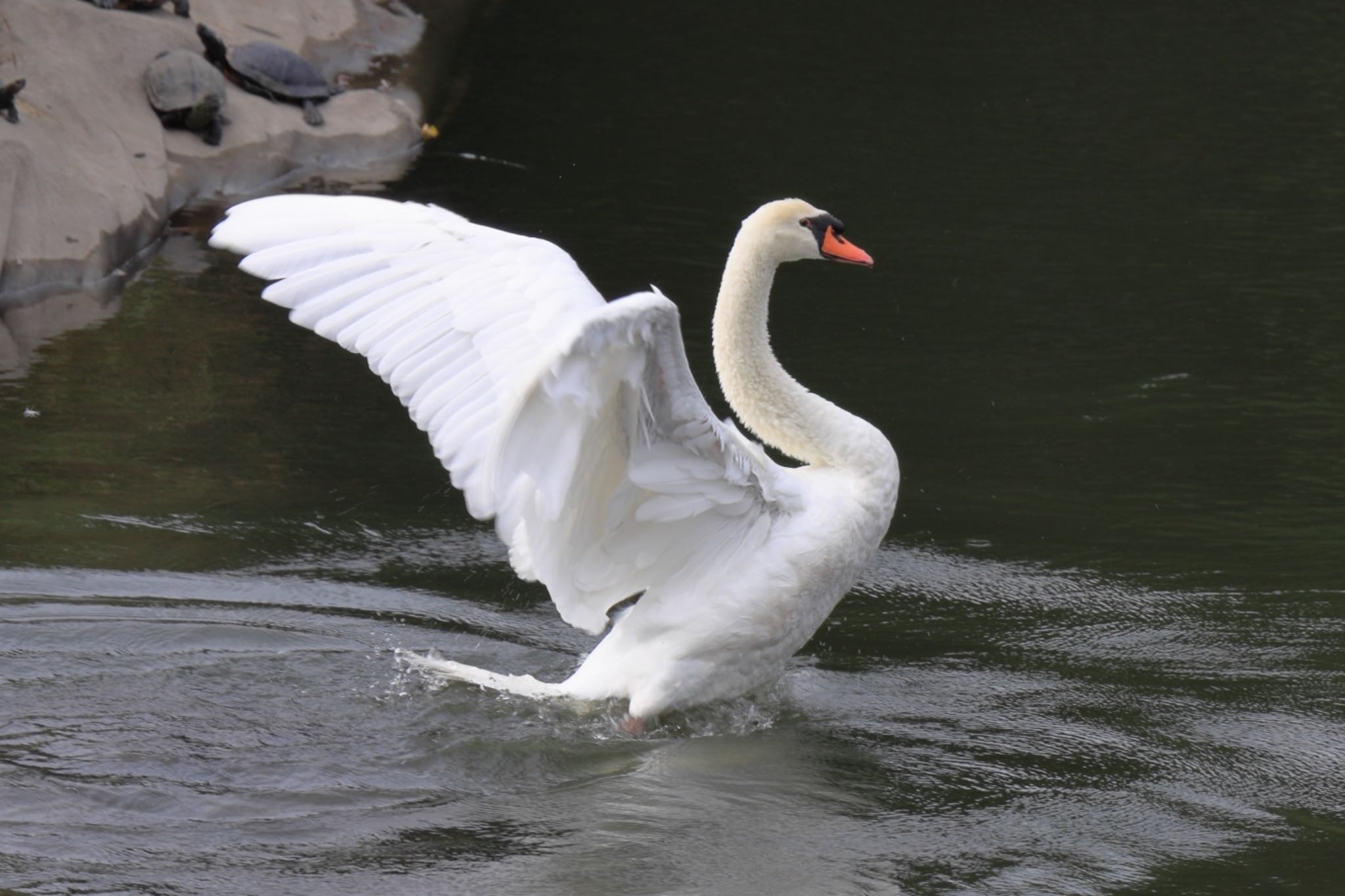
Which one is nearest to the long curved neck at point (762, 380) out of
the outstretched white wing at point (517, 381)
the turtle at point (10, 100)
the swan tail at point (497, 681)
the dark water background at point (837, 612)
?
the outstretched white wing at point (517, 381)

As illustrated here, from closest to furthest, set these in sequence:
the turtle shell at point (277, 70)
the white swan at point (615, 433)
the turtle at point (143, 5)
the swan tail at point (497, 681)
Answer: the white swan at point (615, 433), the swan tail at point (497, 681), the turtle at point (143, 5), the turtle shell at point (277, 70)

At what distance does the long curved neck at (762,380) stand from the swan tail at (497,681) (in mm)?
1025

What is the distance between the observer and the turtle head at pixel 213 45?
12141 millimetres

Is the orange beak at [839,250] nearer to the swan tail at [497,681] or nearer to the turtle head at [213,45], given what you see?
the swan tail at [497,681]

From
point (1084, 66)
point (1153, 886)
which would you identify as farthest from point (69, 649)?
point (1084, 66)

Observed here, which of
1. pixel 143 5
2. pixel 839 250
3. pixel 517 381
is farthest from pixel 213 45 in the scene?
pixel 517 381

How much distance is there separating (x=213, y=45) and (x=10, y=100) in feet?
8.77

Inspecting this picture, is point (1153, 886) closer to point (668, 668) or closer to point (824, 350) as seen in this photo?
point (668, 668)

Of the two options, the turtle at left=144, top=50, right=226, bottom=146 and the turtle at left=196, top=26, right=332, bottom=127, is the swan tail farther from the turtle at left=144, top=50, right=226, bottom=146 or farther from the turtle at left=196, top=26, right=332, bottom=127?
the turtle at left=196, top=26, right=332, bottom=127

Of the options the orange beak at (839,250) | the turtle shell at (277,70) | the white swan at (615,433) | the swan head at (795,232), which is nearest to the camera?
the white swan at (615,433)

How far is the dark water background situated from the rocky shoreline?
16.7 inches

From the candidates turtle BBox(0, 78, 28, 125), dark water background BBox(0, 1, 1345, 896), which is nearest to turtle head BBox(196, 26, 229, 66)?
dark water background BBox(0, 1, 1345, 896)

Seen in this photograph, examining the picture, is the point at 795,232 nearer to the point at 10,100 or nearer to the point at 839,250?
the point at 839,250

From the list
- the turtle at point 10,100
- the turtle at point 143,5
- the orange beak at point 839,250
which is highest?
the orange beak at point 839,250
